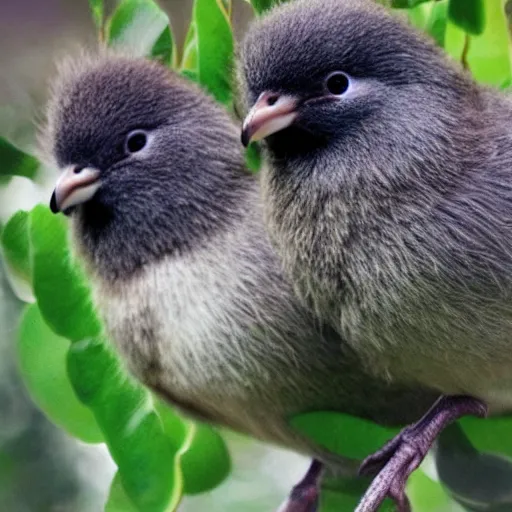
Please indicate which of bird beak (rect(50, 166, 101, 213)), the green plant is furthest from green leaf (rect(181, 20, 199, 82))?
bird beak (rect(50, 166, 101, 213))

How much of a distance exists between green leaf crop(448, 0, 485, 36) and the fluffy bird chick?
0.16m

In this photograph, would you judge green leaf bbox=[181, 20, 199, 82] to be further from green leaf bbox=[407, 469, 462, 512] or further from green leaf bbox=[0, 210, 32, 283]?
green leaf bbox=[407, 469, 462, 512]

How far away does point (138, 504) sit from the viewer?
636mm

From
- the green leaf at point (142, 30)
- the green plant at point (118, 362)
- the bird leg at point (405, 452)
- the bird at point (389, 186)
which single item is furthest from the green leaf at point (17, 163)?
the bird leg at point (405, 452)

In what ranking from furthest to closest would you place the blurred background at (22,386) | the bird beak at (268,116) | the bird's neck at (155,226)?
the blurred background at (22,386), the bird's neck at (155,226), the bird beak at (268,116)

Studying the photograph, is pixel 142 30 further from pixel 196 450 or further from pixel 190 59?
pixel 196 450

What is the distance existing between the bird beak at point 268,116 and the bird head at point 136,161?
11cm

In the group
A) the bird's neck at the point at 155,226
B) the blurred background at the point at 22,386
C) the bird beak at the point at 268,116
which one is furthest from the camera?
the blurred background at the point at 22,386

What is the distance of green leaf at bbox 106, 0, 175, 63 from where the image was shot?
690 mm

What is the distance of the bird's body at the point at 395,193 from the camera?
21.5 inches

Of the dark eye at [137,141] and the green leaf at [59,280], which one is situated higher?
the dark eye at [137,141]

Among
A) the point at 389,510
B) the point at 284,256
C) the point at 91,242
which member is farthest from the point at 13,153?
the point at 389,510

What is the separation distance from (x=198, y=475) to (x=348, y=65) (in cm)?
31

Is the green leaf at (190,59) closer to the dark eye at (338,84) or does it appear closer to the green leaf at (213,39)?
the green leaf at (213,39)
